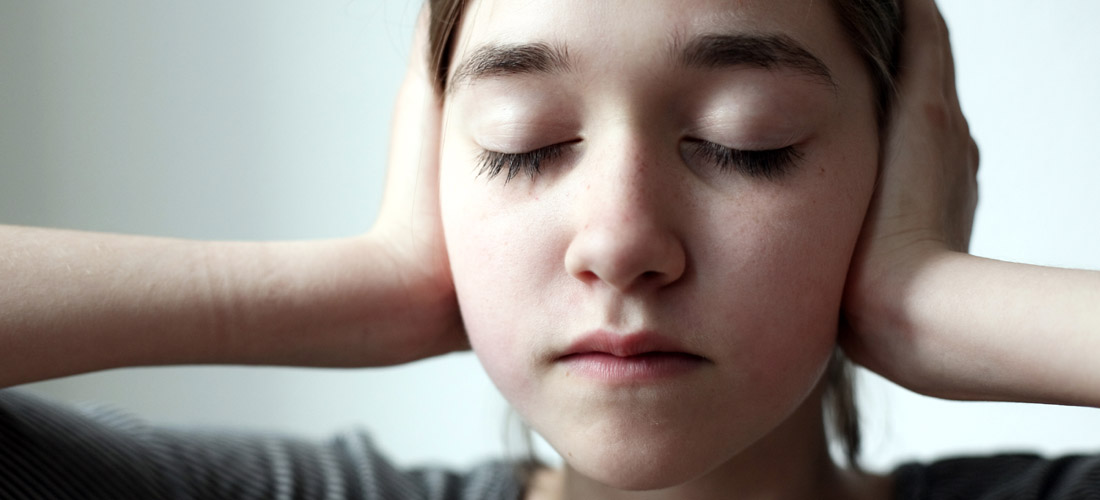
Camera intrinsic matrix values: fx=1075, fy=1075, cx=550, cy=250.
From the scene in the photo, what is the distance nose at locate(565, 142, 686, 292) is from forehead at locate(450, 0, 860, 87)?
8 centimetres

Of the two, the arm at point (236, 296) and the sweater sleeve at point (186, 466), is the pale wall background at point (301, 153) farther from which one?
the arm at point (236, 296)

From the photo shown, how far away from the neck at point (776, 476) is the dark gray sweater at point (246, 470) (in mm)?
115

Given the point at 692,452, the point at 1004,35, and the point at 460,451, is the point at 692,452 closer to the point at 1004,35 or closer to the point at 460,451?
the point at 1004,35

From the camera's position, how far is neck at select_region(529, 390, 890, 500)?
1.00 m

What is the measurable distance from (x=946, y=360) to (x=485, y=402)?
4.42ft

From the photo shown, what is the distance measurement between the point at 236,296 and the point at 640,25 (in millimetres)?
431

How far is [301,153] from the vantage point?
6.70ft

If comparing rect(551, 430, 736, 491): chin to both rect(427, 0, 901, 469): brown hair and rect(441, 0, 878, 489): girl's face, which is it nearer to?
rect(441, 0, 878, 489): girl's face

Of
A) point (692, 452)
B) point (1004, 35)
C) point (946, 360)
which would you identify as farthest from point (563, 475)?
point (1004, 35)

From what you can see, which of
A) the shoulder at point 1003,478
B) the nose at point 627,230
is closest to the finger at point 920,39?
the nose at point 627,230

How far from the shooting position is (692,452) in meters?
0.85

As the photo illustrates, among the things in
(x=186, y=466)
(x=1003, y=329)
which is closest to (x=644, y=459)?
(x=1003, y=329)

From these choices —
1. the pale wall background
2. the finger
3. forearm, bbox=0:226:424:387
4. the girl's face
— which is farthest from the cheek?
the pale wall background

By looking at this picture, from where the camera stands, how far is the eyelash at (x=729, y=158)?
850 millimetres
